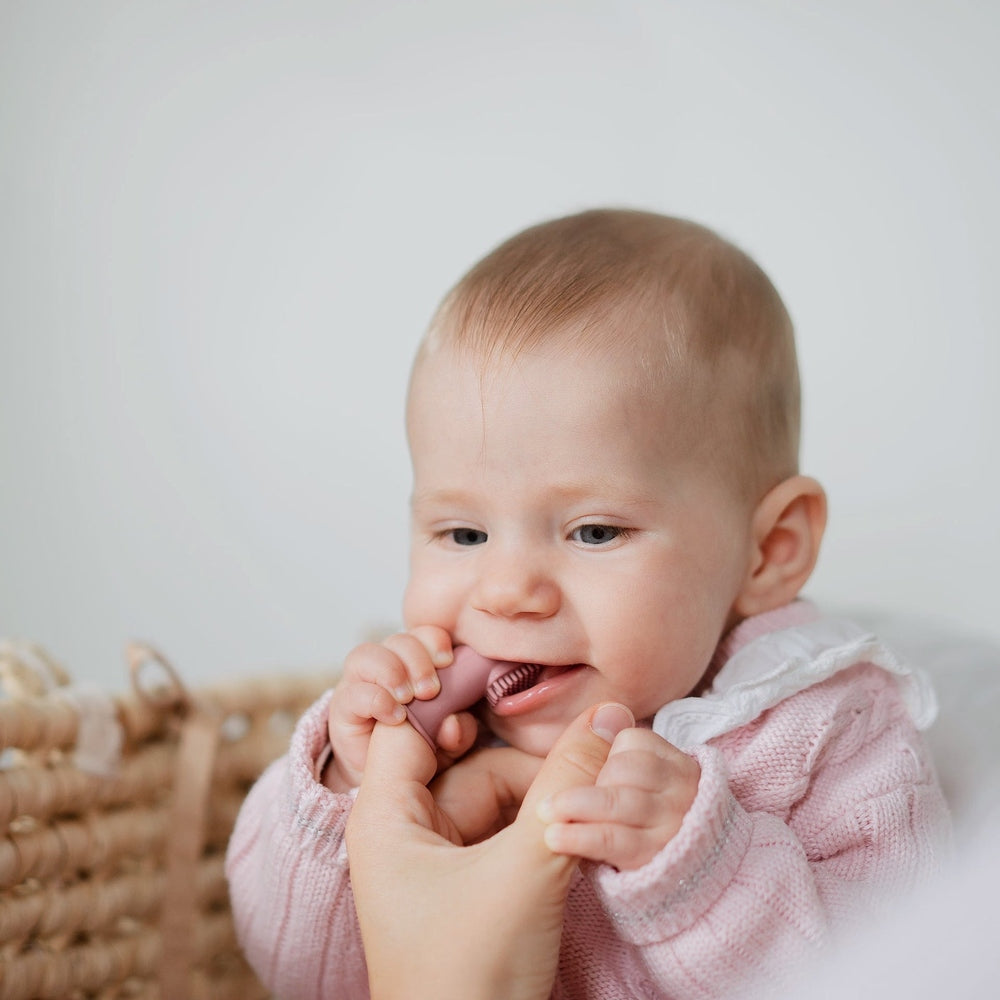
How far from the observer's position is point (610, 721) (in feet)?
2.78

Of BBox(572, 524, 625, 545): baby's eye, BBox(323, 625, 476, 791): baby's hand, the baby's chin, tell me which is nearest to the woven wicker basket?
BBox(323, 625, 476, 791): baby's hand

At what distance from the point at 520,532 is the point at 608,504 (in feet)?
0.24

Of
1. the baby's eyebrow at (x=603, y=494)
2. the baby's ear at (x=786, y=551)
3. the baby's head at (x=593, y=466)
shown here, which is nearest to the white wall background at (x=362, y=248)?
the baby's ear at (x=786, y=551)

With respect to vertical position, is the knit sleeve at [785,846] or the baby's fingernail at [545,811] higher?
the baby's fingernail at [545,811]

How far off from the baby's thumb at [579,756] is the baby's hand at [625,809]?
0.01 m

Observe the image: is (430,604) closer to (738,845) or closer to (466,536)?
(466,536)

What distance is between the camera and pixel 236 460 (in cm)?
210

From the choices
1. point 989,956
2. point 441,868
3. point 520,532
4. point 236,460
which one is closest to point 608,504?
point 520,532

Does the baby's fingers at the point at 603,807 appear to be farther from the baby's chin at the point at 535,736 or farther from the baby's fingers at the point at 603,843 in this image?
the baby's chin at the point at 535,736

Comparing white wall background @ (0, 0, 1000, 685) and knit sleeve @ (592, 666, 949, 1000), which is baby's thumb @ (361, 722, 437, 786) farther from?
white wall background @ (0, 0, 1000, 685)

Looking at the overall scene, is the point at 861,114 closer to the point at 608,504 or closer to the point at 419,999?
the point at 608,504

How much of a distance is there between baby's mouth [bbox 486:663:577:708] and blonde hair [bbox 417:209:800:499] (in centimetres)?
22

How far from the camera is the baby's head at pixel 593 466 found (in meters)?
0.93

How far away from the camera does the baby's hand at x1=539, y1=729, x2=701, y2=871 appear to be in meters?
0.74
